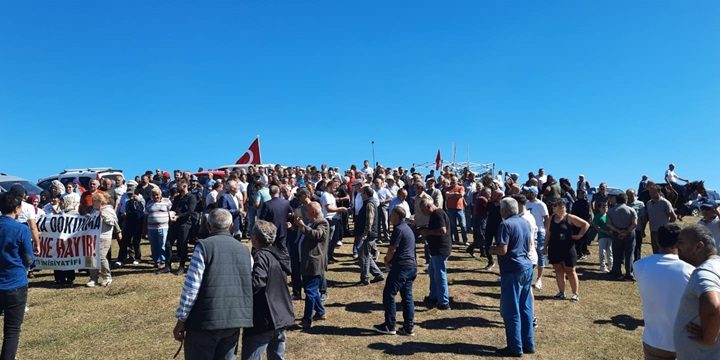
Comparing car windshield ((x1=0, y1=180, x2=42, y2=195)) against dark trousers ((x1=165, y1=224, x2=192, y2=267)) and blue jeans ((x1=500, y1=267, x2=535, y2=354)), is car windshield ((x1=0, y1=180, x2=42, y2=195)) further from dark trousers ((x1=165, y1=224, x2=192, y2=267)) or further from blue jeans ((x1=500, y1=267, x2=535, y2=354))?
blue jeans ((x1=500, y1=267, x2=535, y2=354))

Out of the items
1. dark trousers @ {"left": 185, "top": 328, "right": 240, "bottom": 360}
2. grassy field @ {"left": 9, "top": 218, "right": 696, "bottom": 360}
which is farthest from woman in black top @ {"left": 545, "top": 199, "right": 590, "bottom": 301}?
dark trousers @ {"left": 185, "top": 328, "right": 240, "bottom": 360}

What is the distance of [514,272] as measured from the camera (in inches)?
237

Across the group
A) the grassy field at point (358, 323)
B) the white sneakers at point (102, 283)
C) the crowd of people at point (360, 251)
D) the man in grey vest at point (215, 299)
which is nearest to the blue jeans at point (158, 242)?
the crowd of people at point (360, 251)

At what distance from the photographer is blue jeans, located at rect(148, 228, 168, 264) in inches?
412

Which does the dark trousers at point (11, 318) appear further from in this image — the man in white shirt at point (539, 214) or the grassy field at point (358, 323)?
the man in white shirt at point (539, 214)

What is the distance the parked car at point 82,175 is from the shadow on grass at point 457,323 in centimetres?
1520

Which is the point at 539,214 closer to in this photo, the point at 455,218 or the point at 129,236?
the point at 455,218

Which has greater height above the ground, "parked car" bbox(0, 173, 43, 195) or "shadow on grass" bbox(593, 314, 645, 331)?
"parked car" bbox(0, 173, 43, 195)

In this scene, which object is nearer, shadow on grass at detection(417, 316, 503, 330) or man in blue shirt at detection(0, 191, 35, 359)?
man in blue shirt at detection(0, 191, 35, 359)

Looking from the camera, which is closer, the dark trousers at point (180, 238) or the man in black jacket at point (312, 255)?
the man in black jacket at point (312, 255)

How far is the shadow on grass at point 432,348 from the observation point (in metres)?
6.34

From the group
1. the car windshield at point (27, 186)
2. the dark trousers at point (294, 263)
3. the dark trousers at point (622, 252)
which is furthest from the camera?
the car windshield at point (27, 186)

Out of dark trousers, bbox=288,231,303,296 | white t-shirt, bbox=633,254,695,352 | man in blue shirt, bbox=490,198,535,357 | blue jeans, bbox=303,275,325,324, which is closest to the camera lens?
white t-shirt, bbox=633,254,695,352

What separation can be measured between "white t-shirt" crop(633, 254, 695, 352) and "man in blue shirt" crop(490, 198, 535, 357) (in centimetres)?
216
